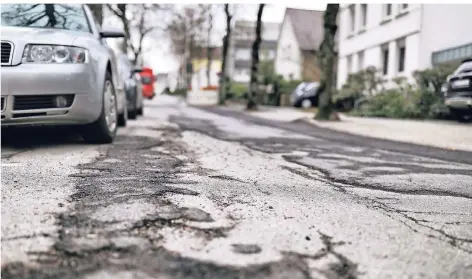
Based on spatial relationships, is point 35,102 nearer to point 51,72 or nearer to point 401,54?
point 51,72

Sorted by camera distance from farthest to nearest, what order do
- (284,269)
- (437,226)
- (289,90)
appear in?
(289,90) < (437,226) < (284,269)

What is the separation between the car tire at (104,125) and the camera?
16.9 feet

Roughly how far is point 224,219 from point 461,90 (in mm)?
9136

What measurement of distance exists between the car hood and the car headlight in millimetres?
50

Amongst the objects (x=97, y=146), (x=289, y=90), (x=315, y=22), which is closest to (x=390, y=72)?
(x=289, y=90)

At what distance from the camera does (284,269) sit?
5.65 feet

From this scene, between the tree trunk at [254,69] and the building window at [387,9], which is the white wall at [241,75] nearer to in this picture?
the building window at [387,9]

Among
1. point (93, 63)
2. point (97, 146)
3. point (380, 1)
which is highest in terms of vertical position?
point (380, 1)

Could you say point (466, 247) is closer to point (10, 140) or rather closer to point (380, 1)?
point (10, 140)

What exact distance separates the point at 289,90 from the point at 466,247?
89.2 ft

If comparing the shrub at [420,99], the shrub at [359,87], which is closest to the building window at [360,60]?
the shrub at [359,87]

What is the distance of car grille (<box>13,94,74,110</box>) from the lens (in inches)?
175

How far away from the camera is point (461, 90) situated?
33.2 feet

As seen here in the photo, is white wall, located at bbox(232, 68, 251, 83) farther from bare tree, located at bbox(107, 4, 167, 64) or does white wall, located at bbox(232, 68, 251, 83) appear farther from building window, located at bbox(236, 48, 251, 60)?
bare tree, located at bbox(107, 4, 167, 64)
